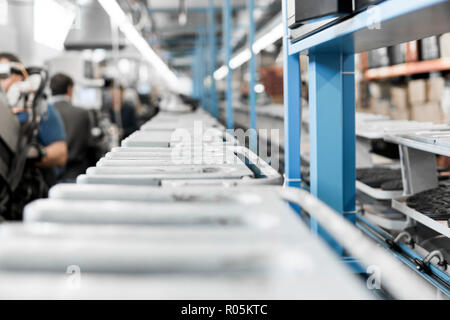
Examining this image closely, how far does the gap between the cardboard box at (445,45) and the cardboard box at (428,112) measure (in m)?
0.53

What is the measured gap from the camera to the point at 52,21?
344 cm

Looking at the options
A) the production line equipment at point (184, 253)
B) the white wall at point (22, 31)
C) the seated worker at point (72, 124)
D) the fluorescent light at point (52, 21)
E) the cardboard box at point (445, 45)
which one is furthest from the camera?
the white wall at point (22, 31)

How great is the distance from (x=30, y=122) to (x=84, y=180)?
2.35 meters

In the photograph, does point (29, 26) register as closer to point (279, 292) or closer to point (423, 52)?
point (423, 52)

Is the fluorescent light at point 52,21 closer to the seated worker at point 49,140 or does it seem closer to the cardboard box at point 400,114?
the seated worker at point 49,140

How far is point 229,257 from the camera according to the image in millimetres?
614

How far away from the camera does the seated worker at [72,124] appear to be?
5023 millimetres

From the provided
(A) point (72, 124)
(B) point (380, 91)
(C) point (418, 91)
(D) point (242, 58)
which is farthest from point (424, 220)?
(B) point (380, 91)

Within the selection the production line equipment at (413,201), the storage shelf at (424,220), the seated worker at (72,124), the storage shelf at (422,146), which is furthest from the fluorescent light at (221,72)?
the storage shelf at (424,220)

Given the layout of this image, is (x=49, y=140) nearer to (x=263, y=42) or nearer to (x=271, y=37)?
(x=263, y=42)

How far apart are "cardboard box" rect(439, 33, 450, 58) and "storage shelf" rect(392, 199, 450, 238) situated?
2.56 meters

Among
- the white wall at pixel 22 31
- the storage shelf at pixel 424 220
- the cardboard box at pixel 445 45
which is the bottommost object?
the storage shelf at pixel 424 220

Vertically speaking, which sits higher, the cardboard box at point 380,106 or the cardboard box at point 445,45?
the cardboard box at point 445,45

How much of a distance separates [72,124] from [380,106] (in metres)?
3.72
